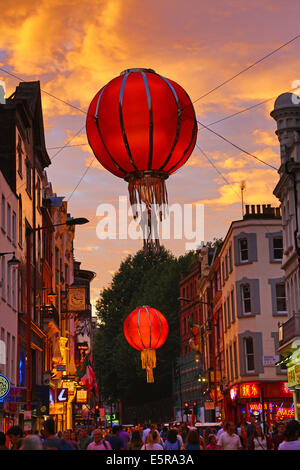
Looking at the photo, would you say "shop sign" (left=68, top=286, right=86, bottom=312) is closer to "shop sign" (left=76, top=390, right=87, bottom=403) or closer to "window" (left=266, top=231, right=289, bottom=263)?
"shop sign" (left=76, top=390, right=87, bottom=403)

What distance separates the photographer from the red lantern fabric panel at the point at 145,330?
33469 millimetres

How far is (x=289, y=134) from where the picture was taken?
46.0 meters

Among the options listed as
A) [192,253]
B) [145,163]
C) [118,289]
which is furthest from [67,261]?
[145,163]

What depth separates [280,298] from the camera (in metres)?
58.7

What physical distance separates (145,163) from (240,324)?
45.4 m

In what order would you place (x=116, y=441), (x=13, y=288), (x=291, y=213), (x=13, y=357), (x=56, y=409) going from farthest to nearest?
1. (x=56, y=409)
2. (x=291, y=213)
3. (x=13, y=288)
4. (x=13, y=357)
5. (x=116, y=441)

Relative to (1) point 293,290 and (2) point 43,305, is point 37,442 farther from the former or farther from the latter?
(2) point 43,305

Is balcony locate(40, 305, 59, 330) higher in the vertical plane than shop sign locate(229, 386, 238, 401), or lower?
higher

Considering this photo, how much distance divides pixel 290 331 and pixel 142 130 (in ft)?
93.2

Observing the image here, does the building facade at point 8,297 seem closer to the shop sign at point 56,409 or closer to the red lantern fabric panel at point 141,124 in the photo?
the shop sign at point 56,409

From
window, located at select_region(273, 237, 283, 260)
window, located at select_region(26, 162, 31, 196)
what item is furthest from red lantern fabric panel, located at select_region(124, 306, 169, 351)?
window, located at select_region(273, 237, 283, 260)

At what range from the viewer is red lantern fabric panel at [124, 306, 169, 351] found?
110 feet

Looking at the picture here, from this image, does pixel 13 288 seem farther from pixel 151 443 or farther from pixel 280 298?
pixel 151 443

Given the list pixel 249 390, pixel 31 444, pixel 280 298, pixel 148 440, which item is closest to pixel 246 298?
pixel 280 298
